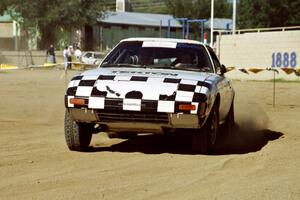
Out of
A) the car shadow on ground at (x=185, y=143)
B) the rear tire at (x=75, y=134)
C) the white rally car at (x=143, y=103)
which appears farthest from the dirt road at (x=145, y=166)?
the white rally car at (x=143, y=103)

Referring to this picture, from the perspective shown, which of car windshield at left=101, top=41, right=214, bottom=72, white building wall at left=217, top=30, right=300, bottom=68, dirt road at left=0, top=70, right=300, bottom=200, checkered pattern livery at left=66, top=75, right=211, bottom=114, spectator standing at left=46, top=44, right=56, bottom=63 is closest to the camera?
dirt road at left=0, top=70, right=300, bottom=200

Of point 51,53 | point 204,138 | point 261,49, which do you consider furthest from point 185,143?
point 51,53

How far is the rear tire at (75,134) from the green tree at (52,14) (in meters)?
49.6

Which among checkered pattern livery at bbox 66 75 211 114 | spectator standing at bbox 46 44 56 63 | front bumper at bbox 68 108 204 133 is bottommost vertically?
spectator standing at bbox 46 44 56 63

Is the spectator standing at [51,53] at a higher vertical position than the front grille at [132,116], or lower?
lower

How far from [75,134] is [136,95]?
3.24 ft

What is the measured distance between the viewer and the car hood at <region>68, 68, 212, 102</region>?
24.1 feet

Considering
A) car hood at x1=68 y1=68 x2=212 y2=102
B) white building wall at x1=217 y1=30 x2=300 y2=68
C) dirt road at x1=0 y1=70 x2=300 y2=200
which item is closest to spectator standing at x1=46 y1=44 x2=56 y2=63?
white building wall at x1=217 y1=30 x2=300 y2=68

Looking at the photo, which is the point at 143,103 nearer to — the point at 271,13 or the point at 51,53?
the point at 51,53

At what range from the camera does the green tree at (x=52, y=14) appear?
186 ft

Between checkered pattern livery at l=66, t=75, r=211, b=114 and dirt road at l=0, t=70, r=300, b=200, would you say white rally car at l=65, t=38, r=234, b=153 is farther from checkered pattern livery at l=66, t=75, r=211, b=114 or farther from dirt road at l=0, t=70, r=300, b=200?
dirt road at l=0, t=70, r=300, b=200

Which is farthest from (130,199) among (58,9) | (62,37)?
(62,37)

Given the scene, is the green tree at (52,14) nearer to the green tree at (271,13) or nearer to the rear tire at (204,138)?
the green tree at (271,13)

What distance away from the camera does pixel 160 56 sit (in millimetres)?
8852
